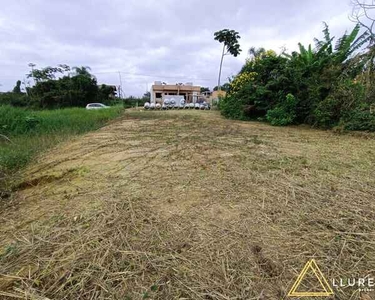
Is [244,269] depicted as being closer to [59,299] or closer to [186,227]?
[186,227]

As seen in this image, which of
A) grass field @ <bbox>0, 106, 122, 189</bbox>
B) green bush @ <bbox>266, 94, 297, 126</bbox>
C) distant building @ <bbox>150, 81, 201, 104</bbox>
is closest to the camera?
grass field @ <bbox>0, 106, 122, 189</bbox>

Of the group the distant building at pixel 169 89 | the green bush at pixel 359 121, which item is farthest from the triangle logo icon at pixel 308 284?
the distant building at pixel 169 89

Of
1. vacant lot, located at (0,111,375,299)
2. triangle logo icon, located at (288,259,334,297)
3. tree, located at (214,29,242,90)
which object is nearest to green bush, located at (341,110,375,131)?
vacant lot, located at (0,111,375,299)

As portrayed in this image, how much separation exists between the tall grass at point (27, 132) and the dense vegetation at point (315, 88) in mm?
6493

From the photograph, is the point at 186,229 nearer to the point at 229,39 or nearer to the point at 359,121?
the point at 359,121

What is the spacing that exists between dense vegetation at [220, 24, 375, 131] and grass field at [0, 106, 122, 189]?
6.51 metres

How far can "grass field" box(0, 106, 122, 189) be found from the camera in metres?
4.08

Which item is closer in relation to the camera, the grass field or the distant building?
the grass field

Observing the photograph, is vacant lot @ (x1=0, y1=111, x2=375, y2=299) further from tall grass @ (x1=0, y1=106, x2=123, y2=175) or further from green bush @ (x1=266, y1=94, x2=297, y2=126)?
green bush @ (x1=266, y1=94, x2=297, y2=126)

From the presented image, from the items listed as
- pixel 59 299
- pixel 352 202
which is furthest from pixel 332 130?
pixel 59 299

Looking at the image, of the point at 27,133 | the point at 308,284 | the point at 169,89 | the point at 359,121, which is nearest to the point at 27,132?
the point at 27,133

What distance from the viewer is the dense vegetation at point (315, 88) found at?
6227 millimetres

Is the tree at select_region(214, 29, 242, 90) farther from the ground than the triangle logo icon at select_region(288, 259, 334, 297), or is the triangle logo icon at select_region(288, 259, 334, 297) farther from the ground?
the tree at select_region(214, 29, 242, 90)

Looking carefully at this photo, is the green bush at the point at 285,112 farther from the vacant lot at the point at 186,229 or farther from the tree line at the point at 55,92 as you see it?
the tree line at the point at 55,92
